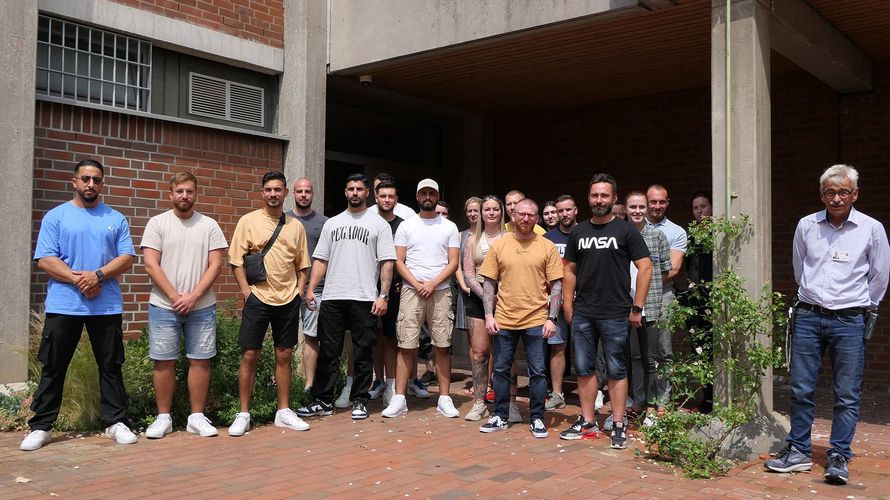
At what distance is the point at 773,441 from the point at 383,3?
19.9ft

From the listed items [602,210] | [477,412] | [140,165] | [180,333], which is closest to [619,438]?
[477,412]

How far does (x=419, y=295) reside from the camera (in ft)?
22.1

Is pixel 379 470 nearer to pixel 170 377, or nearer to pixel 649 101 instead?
pixel 170 377

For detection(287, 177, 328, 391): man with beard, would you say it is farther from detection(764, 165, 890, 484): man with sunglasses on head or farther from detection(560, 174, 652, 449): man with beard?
detection(764, 165, 890, 484): man with sunglasses on head

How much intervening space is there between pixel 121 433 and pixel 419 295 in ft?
8.60

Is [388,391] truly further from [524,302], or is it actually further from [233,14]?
[233,14]

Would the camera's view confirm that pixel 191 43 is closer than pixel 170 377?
No

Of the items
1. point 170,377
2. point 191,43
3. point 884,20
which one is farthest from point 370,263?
point 884,20

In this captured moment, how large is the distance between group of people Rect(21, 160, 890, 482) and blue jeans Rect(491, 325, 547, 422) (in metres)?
0.02

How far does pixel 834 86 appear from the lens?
8.56 metres

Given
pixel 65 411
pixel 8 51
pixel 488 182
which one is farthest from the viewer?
pixel 488 182

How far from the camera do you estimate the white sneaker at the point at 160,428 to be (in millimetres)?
5664

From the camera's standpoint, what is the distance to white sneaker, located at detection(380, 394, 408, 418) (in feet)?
21.7

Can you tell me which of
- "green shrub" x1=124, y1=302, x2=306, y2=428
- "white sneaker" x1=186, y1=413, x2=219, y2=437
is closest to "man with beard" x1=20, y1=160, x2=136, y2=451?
"green shrub" x1=124, y1=302, x2=306, y2=428
